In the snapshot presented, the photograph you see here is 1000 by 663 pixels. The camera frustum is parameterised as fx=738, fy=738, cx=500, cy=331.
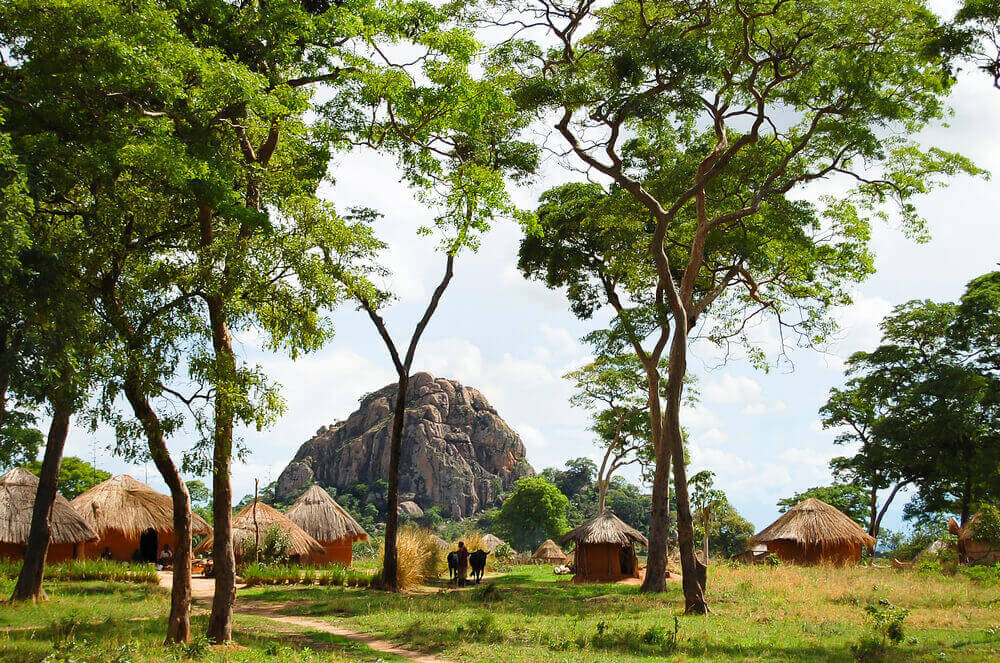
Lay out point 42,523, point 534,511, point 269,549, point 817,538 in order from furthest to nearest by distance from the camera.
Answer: point 534,511 → point 817,538 → point 269,549 → point 42,523

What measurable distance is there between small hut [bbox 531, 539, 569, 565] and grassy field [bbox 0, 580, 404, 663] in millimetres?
24680

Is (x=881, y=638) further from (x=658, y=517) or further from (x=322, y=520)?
(x=322, y=520)

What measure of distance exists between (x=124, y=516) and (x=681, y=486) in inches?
704

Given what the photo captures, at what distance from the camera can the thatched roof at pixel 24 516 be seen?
63.4 ft

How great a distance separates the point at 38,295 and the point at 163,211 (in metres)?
2.41

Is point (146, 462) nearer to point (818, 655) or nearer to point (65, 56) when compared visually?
point (65, 56)

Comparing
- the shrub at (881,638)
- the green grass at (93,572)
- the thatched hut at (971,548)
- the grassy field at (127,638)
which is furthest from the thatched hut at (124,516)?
the thatched hut at (971,548)

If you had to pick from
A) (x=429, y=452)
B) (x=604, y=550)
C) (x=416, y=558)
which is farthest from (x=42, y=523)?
(x=429, y=452)

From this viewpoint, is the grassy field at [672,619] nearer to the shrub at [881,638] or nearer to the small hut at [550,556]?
the shrub at [881,638]

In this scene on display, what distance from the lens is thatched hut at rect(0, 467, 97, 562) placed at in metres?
19.3

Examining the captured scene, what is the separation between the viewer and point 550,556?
36.5 m

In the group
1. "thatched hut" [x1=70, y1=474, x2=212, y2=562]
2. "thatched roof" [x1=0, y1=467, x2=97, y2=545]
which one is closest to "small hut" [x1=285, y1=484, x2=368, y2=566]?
"thatched hut" [x1=70, y1=474, x2=212, y2=562]

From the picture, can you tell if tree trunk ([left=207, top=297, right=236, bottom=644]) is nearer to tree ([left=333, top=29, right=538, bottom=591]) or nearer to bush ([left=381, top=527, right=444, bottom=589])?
tree ([left=333, top=29, right=538, bottom=591])

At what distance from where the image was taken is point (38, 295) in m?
7.26
